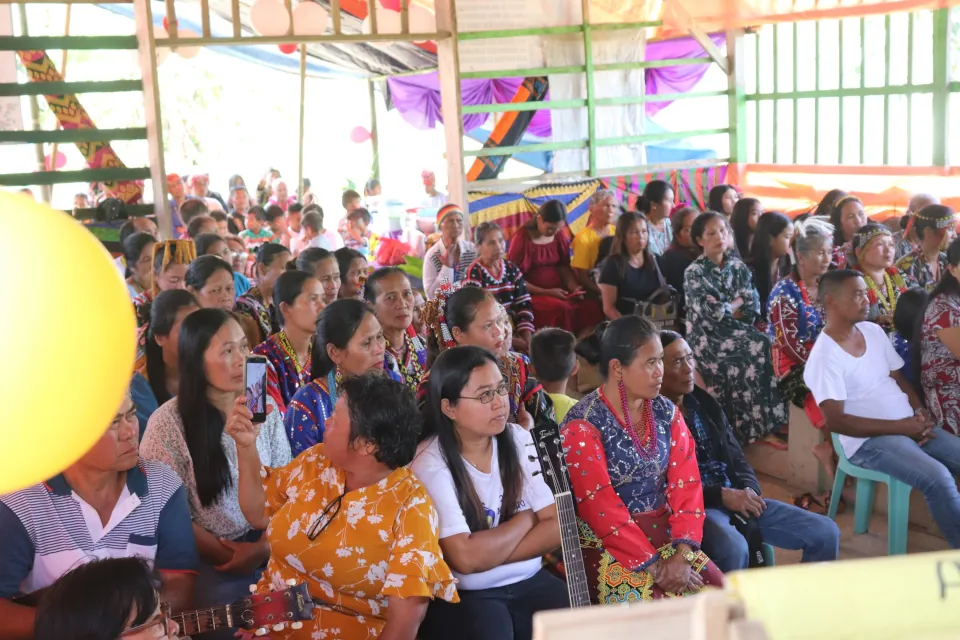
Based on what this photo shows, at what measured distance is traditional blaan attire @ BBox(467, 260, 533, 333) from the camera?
18.2 feet

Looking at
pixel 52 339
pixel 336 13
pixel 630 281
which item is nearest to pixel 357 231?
pixel 336 13

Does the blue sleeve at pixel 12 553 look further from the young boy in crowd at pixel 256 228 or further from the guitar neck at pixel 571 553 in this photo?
the young boy in crowd at pixel 256 228

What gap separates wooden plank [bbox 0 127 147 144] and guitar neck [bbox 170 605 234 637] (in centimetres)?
449

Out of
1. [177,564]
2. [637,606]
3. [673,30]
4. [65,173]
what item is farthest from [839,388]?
[673,30]

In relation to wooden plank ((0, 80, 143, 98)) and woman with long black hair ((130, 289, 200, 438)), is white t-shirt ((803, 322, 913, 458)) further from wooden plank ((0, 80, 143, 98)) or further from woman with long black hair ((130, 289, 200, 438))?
wooden plank ((0, 80, 143, 98))

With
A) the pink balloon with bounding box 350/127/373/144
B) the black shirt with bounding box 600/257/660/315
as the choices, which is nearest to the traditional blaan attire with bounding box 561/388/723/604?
the black shirt with bounding box 600/257/660/315

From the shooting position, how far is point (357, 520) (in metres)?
2.30

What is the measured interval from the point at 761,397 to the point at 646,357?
2.09 m

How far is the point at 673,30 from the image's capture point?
8.47m

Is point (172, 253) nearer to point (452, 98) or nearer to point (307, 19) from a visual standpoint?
point (307, 19)

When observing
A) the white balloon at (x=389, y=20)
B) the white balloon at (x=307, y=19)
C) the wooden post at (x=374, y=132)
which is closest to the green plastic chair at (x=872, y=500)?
the white balloon at (x=307, y=19)

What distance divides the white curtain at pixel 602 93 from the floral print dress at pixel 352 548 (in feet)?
19.3

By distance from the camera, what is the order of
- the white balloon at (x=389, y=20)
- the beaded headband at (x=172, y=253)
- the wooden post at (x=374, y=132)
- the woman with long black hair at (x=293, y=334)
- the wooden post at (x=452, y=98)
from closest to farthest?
the woman with long black hair at (x=293, y=334), the beaded headband at (x=172, y=253), the wooden post at (x=452, y=98), the white balloon at (x=389, y=20), the wooden post at (x=374, y=132)

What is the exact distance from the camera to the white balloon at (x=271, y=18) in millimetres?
6773
